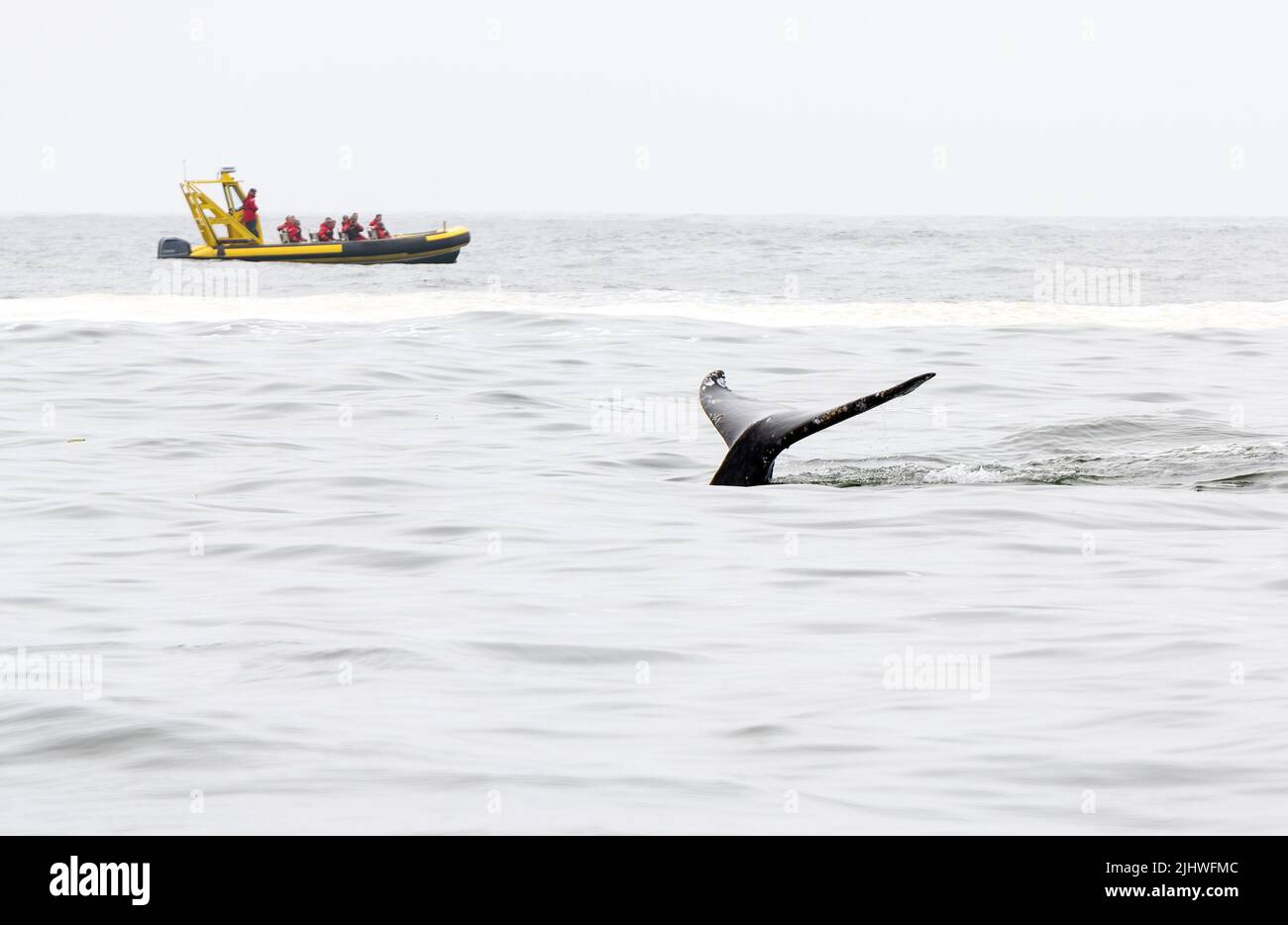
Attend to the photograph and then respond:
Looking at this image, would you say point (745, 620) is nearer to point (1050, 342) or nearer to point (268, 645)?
point (268, 645)

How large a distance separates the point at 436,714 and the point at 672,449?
348 inches

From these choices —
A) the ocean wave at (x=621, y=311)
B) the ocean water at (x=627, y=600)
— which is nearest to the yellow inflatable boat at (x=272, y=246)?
the ocean wave at (x=621, y=311)

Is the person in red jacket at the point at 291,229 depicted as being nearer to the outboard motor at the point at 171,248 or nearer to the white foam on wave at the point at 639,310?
the outboard motor at the point at 171,248

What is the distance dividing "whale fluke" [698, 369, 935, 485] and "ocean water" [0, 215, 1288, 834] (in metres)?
0.32

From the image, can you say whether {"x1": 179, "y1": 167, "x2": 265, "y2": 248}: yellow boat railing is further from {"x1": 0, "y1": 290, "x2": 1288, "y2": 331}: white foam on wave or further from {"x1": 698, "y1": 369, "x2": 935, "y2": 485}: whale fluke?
{"x1": 698, "y1": 369, "x2": 935, "y2": 485}: whale fluke

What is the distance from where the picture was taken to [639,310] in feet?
116

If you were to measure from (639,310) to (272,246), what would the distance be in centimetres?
2349

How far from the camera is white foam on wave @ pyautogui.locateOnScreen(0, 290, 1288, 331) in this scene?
30969mm

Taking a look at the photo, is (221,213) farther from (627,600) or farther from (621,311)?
(627,600)

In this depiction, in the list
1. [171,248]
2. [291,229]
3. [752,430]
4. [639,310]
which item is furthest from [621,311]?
[171,248]

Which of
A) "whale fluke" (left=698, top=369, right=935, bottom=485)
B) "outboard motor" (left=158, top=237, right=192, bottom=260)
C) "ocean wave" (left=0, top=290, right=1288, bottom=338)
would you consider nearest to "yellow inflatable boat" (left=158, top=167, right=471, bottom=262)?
"outboard motor" (left=158, top=237, right=192, bottom=260)
